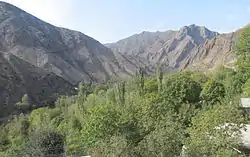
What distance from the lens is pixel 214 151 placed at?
1700cm

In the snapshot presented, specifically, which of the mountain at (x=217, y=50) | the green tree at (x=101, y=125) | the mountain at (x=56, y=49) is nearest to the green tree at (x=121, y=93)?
the green tree at (x=101, y=125)

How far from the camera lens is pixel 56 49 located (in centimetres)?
16500

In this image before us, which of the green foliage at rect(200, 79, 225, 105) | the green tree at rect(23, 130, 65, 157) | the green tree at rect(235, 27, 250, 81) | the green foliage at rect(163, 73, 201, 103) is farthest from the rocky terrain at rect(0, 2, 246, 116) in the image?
the green tree at rect(23, 130, 65, 157)

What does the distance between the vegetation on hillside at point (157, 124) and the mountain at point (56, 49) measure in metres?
89.4

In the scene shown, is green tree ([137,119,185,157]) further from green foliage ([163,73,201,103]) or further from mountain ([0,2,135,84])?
mountain ([0,2,135,84])

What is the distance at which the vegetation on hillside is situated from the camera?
674 inches

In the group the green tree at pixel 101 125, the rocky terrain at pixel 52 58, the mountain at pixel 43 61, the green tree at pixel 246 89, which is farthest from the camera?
the rocky terrain at pixel 52 58

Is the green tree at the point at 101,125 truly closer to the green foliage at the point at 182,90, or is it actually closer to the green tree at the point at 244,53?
the green foliage at the point at 182,90

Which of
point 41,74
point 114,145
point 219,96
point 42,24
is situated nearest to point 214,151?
point 114,145

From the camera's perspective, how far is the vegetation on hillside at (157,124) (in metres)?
17.1

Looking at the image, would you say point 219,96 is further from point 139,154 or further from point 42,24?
point 42,24

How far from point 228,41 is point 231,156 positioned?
96863mm

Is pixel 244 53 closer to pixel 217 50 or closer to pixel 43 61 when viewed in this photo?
pixel 217 50

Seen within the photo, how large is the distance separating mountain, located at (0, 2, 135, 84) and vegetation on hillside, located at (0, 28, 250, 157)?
89.4 meters
